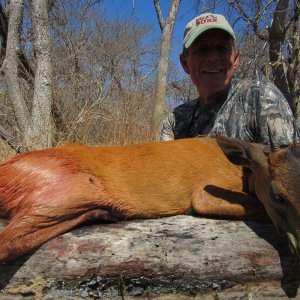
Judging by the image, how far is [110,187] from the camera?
308 cm

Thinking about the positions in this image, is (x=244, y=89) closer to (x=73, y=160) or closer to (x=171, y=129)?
(x=171, y=129)

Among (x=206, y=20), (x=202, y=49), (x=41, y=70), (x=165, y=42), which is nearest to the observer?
(x=206, y=20)

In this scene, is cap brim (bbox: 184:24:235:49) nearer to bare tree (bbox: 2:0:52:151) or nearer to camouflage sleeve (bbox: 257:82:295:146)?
camouflage sleeve (bbox: 257:82:295:146)

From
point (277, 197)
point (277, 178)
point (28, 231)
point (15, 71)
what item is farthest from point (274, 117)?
point (15, 71)

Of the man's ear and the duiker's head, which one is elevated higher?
the man's ear

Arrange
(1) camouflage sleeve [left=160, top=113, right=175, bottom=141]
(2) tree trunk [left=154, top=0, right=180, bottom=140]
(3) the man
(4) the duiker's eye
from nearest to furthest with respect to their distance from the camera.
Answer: (4) the duiker's eye
(3) the man
(1) camouflage sleeve [left=160, top=113, right=175, bottom=141]
(2) tree trunk [left=154, top=0, right=180, bottom=140]

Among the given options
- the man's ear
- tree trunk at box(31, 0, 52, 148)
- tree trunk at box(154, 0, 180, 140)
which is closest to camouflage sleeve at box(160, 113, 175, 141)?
the man's ear

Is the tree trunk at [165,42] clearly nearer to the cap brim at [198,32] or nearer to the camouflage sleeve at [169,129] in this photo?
the camouflage sleeve at [169,129]

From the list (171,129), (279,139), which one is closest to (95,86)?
(171,129)

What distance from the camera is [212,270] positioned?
2.72 metres

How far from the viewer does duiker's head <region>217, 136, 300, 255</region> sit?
266 cm

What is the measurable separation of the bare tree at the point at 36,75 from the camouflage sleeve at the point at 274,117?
446cm

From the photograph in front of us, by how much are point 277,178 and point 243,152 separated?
0.36 m

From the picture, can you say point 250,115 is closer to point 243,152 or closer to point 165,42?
point 243,152
